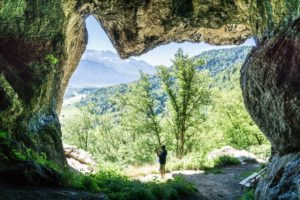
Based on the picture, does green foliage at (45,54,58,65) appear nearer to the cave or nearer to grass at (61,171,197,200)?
the cave

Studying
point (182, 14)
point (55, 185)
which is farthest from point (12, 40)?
point (182, 14)

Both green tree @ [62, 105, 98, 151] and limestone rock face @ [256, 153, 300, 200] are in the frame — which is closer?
limestone rock face @ [256, 153, 300, 200]

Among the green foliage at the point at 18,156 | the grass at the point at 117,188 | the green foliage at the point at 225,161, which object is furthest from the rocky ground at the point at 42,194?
the green foliage at the point at 225,161

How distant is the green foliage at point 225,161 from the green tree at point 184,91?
871cm

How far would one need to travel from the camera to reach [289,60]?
38.5 feet

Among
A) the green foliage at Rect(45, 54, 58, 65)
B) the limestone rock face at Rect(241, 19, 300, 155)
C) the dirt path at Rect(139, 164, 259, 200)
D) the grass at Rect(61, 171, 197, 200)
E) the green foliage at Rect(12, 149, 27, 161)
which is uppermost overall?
the green foliage at Rect(45, 54, 58, 65)

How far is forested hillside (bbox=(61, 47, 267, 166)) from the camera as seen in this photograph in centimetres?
3631

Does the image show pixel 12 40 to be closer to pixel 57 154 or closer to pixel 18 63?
pixel 18 63

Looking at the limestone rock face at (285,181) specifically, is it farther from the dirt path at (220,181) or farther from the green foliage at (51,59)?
the green foliage at (51,59)

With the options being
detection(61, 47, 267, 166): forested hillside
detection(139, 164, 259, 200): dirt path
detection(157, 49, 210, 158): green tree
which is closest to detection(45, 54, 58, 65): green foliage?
detection(139, 164, 259, 200): dirt path

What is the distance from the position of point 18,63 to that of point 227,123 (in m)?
39.7

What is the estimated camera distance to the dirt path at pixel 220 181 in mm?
17419

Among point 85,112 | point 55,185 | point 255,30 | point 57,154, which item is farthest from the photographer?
point 85,112

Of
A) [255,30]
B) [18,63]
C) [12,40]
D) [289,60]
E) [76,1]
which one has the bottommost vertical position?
[289,60]
